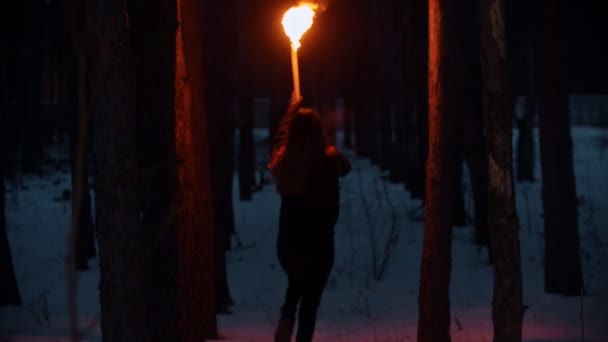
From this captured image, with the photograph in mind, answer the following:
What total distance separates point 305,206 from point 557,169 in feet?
17.8

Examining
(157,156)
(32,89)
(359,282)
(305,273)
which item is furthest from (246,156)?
(157,156)

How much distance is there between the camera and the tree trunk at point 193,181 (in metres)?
8.38

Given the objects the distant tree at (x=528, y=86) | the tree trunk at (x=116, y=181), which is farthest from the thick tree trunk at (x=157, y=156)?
the distant tree at (x=528, y=86)

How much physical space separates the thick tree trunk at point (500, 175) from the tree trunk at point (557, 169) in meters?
5.73

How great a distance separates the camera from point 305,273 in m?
7.68

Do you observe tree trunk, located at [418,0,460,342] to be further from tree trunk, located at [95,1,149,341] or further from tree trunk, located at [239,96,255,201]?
tree trunk, located at [239,96,255,201]

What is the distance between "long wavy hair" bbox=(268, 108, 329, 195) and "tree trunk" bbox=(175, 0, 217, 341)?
0.87 metres

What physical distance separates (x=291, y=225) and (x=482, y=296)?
17.8ft

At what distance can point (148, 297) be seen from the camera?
716 centimetres

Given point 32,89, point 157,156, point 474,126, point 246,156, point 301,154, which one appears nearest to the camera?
point 157,156

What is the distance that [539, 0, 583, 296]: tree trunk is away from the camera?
12.0m

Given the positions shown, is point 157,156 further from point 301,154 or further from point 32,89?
point 32,89

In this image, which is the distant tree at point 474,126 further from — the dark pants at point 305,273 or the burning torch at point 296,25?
the dark pants at point 305,273

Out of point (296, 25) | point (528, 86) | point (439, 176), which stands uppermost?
point (296, 25)
